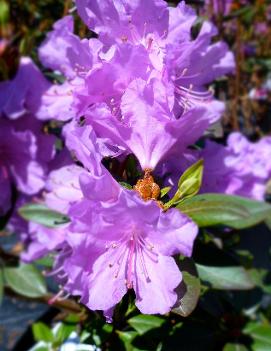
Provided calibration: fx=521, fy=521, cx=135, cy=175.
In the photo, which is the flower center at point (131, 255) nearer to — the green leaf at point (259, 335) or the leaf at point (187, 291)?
the leaf at point (187, 291)

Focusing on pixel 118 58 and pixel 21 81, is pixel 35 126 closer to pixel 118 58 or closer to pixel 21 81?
pixel 21 81

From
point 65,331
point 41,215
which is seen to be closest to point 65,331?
point 65,331

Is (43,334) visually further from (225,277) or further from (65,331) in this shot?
(225,277)

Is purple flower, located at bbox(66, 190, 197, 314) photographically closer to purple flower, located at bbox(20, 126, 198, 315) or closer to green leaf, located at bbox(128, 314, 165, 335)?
purple flower, located at bbox(20, 126, 198, 315)

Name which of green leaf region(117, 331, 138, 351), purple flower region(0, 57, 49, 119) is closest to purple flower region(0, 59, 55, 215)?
purple flower region(0, 57, 49, 119)

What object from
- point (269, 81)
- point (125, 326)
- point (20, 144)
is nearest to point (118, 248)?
point (125, 326)

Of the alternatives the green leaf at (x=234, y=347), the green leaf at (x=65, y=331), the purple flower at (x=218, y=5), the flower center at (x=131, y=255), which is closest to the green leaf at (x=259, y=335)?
the green leaf at (x=234, y=347)
